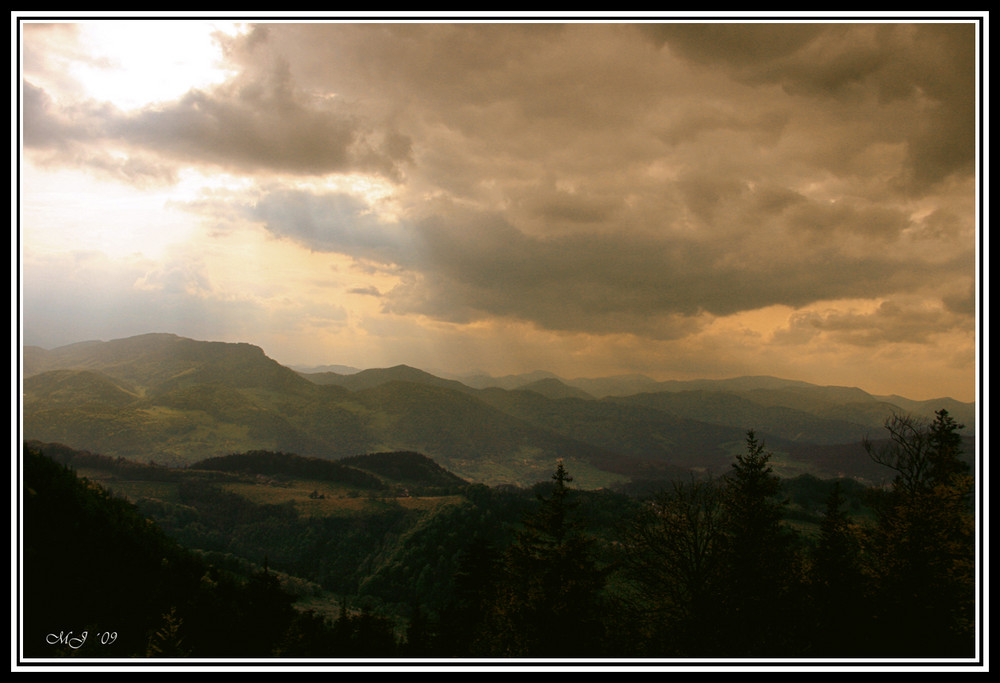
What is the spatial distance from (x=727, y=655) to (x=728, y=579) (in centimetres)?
325

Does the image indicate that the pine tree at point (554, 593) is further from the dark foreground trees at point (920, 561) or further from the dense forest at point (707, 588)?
the dark foreground trees at point (920, 561)

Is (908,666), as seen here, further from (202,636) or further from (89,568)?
(89,568)

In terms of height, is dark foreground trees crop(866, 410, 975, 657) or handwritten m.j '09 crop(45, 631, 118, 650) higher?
dark foreground trees crop(866, 410, 975, 657)

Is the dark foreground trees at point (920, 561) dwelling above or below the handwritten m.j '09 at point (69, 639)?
above

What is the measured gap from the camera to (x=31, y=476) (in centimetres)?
4241

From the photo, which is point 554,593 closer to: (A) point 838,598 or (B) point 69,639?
(A) point 838,598

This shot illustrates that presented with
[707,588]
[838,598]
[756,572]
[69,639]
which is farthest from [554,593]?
[69,639]

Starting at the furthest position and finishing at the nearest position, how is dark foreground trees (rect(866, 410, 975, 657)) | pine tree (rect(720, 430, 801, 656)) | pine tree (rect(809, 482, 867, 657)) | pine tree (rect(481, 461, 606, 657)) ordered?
pine tree (rect(481, 461, 606, 657)), pine tree (rect(809, 482, 867, 657)), pine tree (rect(720, 430, 801, 656)), dark foreground trees (rect(866, 410, 975, 657))

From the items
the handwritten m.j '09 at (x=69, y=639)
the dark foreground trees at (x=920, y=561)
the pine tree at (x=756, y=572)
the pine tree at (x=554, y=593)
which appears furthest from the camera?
the pine tree at (x=554, y=593)

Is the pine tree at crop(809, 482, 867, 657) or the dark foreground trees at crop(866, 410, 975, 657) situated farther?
the pine tree at crop(809, 482, 867, 657)

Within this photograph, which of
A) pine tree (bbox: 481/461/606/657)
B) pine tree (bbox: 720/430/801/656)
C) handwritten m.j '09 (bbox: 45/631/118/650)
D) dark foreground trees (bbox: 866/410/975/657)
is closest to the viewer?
handwritten m.j '09 (bbox: 45/631/118/650)

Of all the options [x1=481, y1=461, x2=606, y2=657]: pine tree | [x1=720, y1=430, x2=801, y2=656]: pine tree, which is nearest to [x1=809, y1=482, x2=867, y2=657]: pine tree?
[x1=720, y1=430, x2=801, y2=656]: pine tree

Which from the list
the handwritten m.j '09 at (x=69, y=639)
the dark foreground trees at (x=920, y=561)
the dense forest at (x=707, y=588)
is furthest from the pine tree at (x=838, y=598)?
the handwritten m.j '09 at (x=69, y=639)

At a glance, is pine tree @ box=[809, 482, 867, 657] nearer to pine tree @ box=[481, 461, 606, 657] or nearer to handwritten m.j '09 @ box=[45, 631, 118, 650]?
pine tree @ box=[481, 461, 606, 657]
